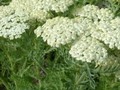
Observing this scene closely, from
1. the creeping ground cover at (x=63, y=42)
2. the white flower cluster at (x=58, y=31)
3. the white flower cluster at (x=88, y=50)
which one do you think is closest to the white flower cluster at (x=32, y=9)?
the creeping ground cover at (x=63, y=42)

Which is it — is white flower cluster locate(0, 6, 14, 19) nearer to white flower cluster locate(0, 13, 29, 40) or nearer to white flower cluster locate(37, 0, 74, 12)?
white flower cluster locate(0, 13, 29, 40)

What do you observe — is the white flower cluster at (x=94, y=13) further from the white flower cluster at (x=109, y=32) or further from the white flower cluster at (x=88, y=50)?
the white flower cluster at (x=88, y=50)

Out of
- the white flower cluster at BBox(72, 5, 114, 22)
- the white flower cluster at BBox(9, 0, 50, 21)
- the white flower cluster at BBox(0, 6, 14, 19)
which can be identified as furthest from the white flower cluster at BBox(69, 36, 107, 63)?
the white flower cluster at BBox(0, 6, 14, 19)

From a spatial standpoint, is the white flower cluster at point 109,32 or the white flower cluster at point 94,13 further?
the white flower cluster at point 94,13

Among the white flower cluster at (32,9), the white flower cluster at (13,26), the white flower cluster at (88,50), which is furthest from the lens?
the white flower cluster at (32,9)

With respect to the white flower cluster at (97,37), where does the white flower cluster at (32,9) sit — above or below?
above

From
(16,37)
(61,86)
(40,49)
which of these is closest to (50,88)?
(61,86)

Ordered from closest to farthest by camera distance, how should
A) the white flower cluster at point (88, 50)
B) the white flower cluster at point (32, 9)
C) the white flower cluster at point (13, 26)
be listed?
the white flower cluster at point (88, 50) → the white flower cluster at point (13, 26) → the white flower cluster at point (32, 9)
